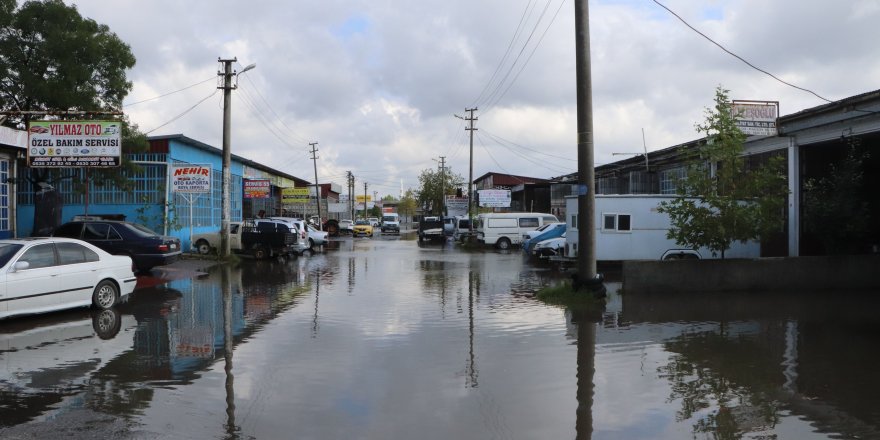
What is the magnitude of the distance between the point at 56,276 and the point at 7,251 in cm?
84

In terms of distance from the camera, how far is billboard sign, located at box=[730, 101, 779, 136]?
21.9m

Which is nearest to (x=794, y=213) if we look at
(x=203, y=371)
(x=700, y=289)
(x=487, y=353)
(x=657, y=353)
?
(x=700, y=289)

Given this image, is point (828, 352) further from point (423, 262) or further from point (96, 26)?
point (96, 26)

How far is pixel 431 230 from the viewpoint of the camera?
50469mm

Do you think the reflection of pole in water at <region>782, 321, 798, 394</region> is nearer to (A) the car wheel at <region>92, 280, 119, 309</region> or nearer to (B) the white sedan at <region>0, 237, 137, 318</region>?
(B) the white sedan at <region>0, 237, 137, 318</region>

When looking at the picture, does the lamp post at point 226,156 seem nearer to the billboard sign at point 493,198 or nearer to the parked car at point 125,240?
the parked car at point 125,240

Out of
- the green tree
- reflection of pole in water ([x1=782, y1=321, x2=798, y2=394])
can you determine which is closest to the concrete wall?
reflection of pole in water ([x1=782, y1=321, x2=798, y2=394])

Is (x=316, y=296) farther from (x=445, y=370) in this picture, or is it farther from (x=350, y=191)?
(x=350, y=191)

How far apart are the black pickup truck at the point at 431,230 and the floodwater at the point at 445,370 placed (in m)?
35.7

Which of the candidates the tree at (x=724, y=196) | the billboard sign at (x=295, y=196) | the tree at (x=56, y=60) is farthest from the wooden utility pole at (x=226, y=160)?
the billboard sign at (x=295, y=196)

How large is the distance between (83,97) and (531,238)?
1794 cm

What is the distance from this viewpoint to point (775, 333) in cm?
1048

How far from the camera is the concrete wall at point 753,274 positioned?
50.2 ft

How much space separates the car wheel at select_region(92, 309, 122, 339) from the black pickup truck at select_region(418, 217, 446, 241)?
37763 mm
